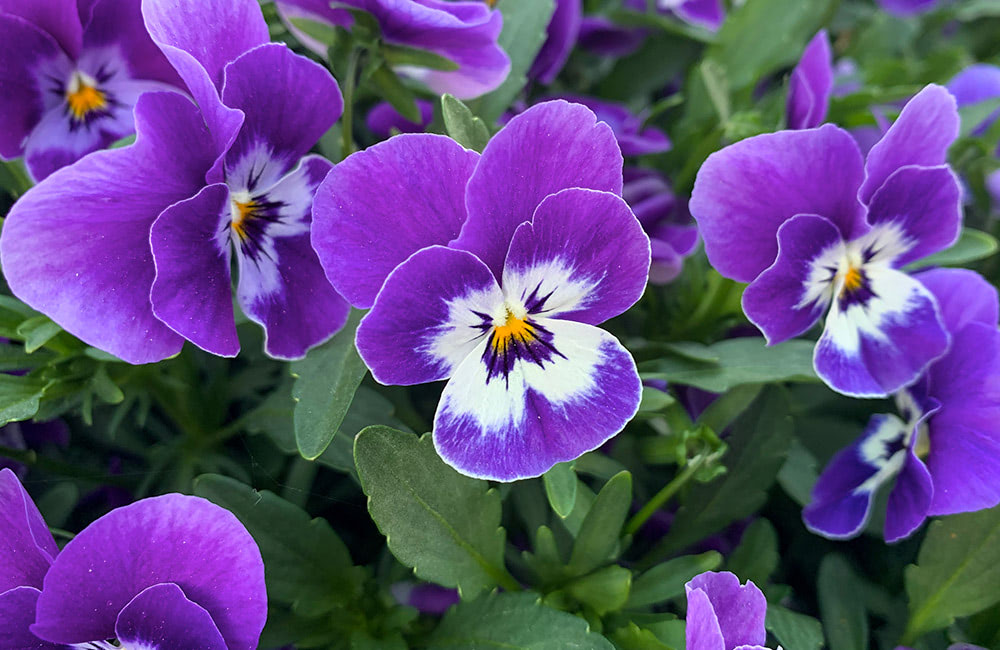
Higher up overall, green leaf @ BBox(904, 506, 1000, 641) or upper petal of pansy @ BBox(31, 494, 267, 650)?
upper petal of pansy @ BBox(31, 494, 267, 650)

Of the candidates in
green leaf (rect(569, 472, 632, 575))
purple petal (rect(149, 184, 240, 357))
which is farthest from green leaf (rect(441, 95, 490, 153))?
green leaf (rect(569, 472, 632, 575))

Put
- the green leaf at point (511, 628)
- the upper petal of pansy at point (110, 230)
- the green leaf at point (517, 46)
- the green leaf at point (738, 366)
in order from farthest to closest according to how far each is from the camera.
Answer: the green leaf at point (517, 46) < the green leaf at point (738, 366) < the green leaf at point (511, 628) < the upper petal of pansy at point (110, 230)

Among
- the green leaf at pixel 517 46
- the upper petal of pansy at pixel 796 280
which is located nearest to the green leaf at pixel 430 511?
the upper petal of pansy at pixel 796 280

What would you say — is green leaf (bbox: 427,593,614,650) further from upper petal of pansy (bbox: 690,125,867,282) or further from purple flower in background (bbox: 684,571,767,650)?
upper petal of pansy (bbox: 690,125,867,282)

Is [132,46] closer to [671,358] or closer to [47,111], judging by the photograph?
[47,111]

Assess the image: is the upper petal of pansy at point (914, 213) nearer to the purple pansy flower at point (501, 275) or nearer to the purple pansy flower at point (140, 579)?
the purple pansy flower at point (501, 275)

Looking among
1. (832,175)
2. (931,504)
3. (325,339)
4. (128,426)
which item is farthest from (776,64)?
(128,426)
